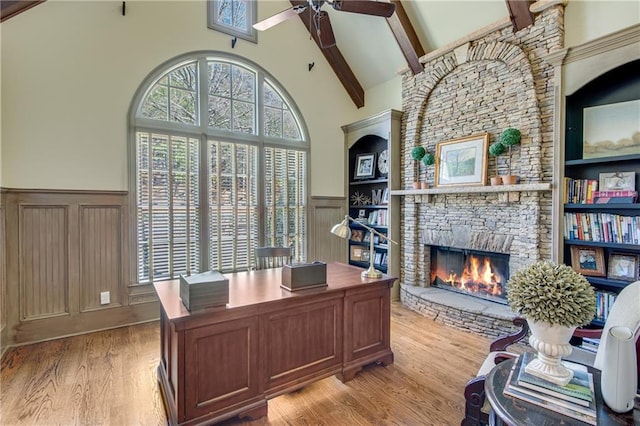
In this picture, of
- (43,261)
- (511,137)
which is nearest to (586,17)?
(511,137)

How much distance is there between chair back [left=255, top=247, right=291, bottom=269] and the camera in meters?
3.31

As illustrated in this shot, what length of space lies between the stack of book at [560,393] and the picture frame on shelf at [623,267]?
2.07 metres

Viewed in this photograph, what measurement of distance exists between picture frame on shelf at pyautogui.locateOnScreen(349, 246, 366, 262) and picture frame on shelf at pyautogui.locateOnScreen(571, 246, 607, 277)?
2971mm

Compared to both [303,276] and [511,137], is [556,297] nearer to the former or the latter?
[303,276]

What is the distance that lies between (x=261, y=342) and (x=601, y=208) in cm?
326

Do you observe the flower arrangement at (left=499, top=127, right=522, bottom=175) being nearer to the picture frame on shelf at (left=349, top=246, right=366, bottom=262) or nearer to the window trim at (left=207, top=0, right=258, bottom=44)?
the picture frame on shelf at (left=349, top=246, right=366, bottom=262)

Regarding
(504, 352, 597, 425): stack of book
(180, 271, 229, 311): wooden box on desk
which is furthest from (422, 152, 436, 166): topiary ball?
Answer: (180, 271, 229, 311): wooden box on desk

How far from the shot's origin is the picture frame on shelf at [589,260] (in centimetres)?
293

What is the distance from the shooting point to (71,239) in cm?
338

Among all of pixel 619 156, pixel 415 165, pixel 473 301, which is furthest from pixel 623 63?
pixel 473 301

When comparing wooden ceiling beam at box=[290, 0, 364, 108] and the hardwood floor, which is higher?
wooden ceiling beam at box=[290, 0, 364, 108]

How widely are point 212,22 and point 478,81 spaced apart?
353cm

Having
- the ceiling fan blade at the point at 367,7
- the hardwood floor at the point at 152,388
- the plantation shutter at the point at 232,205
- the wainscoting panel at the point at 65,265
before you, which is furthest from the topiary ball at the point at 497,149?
the wainscoting panel at the point at 65,265

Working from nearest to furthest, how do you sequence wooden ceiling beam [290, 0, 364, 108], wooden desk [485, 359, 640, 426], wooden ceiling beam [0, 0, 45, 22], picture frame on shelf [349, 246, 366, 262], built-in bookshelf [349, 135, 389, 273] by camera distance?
wooden desk [485, 359, 640, 426]
wooden ceiling beam [0, 0, 45, 22]
built-in bookshelf [349, 135, 389, 273]
wooden ceiling beam [290, 0, 364, 108]
picture frame on shelf [349, 246, 366, 262]
